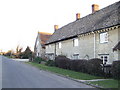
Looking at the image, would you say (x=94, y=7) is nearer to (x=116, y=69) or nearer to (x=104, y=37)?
(x=104, y=37)

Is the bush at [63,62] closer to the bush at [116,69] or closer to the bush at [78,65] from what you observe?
the bush at [78,65]

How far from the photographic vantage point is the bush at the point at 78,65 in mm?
20609

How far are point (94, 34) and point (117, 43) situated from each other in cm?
467

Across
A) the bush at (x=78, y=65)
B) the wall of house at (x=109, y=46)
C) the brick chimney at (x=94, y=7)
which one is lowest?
the bush at (x=78, y=65)

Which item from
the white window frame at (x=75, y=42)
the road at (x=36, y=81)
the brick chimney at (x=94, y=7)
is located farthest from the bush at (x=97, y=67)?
the brick chimney at (x=94, y=7)

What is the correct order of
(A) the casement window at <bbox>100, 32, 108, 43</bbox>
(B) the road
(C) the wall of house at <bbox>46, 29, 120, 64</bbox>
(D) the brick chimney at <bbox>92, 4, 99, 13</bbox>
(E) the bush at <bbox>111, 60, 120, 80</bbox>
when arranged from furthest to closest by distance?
1. (D) the brick chimney at <bbox>92, 4, 99, 13</bbox>
2. (A) the casement window at <bbox>100, 32, 108, 43</bbox>
3. (C) the wall of house at <bbox>46, 29, 120, 64</bbox>
4. (E) the bush at <bbox>111, 60, 120, 80</bbox>
5. (B) the road

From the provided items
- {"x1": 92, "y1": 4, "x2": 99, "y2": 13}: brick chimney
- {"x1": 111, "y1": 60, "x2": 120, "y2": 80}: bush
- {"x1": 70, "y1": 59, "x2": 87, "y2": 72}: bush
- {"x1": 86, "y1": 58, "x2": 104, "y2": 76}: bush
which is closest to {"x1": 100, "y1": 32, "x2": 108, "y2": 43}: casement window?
{"x1": 70, "y1": 59, "x2": 87, "y2": 72}: bush

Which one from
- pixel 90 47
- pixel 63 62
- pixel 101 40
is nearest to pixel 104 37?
pixel 101 40

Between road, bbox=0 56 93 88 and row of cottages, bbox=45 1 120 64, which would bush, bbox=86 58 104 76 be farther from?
road, bbox=0 56 93 88

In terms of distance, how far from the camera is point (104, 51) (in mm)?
20734

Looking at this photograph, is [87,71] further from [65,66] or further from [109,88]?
[109,88]

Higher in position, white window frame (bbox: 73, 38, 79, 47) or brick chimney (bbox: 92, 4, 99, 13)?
brick chimney (bbox: 92, 4, 99, 13)

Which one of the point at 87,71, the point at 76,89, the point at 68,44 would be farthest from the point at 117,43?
the point at 68,44

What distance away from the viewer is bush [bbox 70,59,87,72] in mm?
20609
